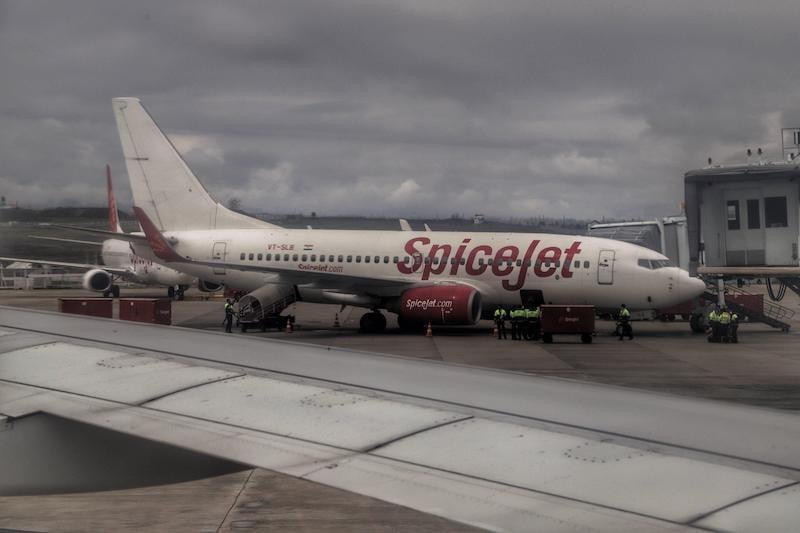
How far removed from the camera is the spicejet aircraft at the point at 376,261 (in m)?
29.9

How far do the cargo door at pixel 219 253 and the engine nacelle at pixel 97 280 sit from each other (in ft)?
35.3

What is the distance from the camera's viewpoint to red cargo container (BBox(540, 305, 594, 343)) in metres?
28.5

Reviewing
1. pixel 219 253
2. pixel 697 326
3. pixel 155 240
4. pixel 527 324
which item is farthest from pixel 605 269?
pixel 155 240

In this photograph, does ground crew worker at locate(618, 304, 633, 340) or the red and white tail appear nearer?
ground crew worker at locate(618, 304, 633, 340)

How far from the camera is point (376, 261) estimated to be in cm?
3247

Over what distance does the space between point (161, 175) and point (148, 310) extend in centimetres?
641

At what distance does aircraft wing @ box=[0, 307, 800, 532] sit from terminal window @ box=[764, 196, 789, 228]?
26.2 meters

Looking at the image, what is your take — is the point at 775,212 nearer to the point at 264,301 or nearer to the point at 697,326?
the point at 697,326

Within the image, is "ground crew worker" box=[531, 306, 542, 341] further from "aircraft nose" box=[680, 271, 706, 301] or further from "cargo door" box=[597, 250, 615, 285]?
"aircraft nose" box=[680, 271, 706, 301]

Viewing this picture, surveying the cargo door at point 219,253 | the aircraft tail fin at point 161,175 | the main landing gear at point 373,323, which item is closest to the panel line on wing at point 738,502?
the main landing gear at point 373,323

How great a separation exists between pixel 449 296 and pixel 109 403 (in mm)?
25207

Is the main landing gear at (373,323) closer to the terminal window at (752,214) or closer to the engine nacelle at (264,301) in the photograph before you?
the engine nacelle at (264,301)

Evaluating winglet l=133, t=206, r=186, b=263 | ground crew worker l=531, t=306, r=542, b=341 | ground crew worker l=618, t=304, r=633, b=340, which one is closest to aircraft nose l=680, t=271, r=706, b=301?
ground crew worker l=618, t=304, r=633, b=340

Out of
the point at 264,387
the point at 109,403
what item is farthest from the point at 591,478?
the point at 109,403
